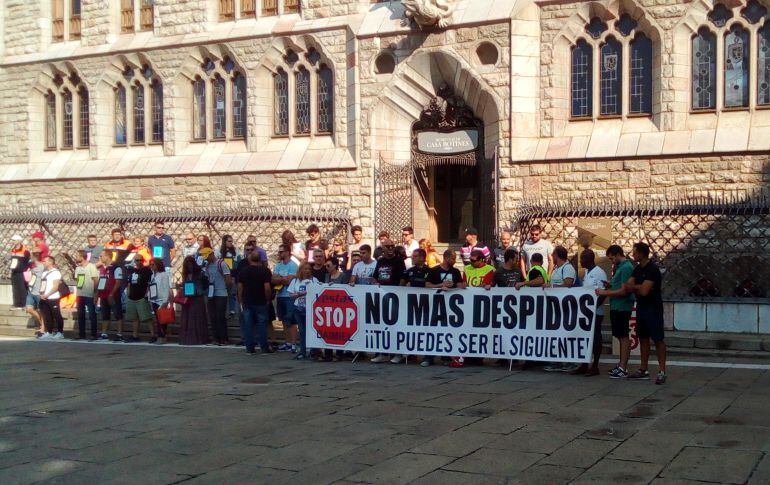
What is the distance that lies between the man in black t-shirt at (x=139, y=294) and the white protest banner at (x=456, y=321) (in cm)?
416

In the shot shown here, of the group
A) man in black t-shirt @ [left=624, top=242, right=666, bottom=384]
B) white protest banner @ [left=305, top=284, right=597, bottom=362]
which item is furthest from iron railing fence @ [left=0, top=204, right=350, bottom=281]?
man in black t-shirt @ [left=624, top=242, right=666, bottom=384]

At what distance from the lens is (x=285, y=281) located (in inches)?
577

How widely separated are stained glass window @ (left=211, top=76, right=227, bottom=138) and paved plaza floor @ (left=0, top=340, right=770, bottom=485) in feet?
41.1

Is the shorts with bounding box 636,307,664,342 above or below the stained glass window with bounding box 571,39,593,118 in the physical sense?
below

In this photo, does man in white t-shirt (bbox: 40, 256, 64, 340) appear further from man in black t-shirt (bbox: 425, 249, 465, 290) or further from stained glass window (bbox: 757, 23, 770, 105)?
stained glass window (bbox: 757, 23, 770, 105)

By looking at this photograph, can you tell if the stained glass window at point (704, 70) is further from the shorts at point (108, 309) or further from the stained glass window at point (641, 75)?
the shorts at point (108, 309)

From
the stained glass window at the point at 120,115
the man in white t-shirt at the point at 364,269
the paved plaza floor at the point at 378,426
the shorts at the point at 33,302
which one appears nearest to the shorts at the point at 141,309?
the shorts at the point at 33,302

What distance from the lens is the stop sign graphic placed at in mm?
13406

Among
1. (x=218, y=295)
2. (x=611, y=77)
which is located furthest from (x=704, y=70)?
(x=218, y=295)

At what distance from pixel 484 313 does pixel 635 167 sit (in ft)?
25.9

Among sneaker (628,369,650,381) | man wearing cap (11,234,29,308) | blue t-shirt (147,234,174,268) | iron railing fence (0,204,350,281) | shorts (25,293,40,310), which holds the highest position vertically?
iron railing fence (0,204,350,281)

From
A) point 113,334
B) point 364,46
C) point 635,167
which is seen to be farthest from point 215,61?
point 635,167

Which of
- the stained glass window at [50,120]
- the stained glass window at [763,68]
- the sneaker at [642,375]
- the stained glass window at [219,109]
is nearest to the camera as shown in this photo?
the sneaker at [642,375]

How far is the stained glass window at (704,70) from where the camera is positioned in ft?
62.2
